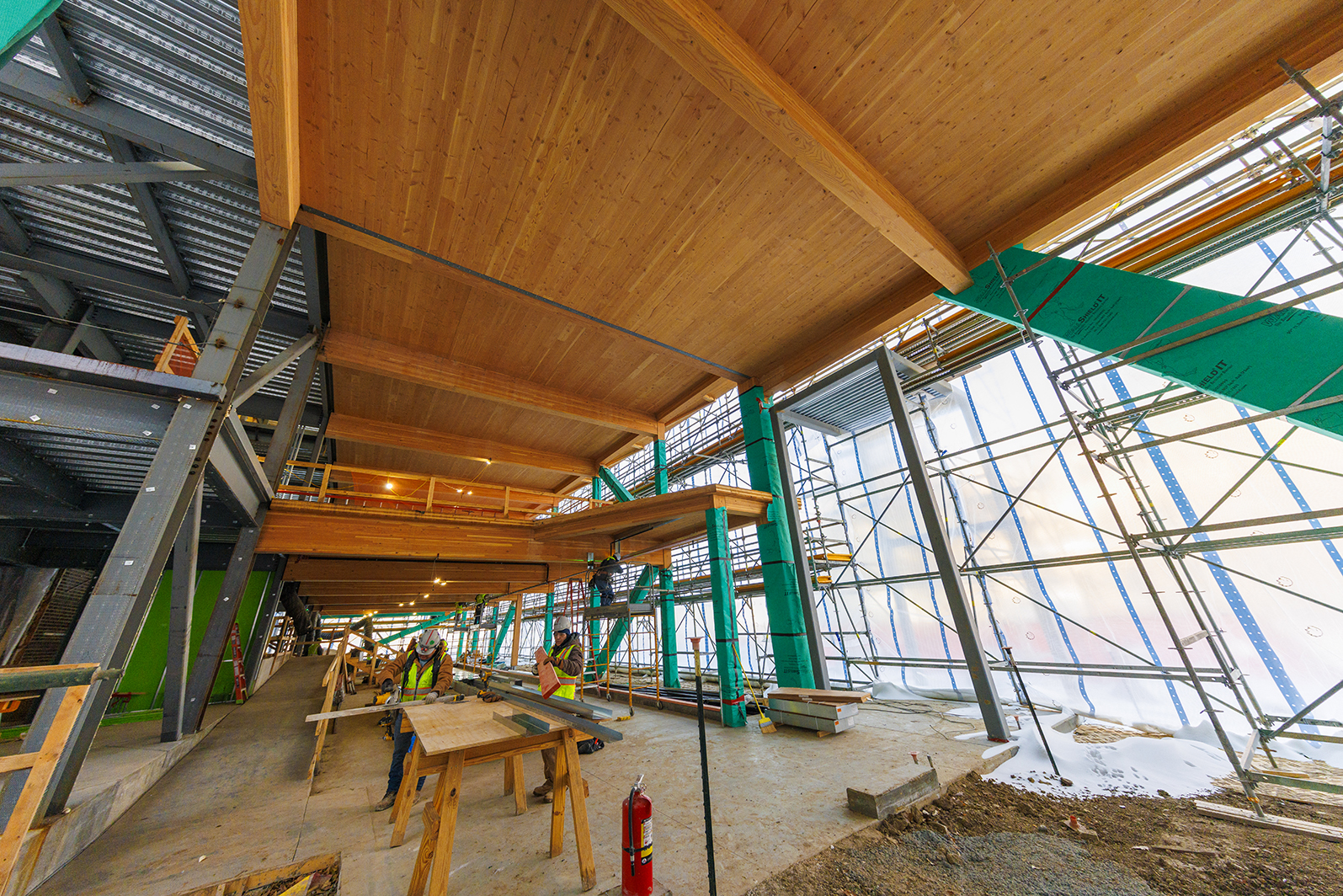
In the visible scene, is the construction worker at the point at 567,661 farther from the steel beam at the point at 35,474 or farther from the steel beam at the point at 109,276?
the steel beam at the point at 35,474

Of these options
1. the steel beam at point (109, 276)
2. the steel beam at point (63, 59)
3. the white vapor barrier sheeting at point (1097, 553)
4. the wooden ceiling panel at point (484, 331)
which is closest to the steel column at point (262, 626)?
the steel beam at point (109, 276)

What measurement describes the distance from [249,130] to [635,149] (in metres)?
4.48

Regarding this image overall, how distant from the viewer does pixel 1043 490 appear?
25.9 feet

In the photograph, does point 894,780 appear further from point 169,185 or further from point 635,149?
point 169,185

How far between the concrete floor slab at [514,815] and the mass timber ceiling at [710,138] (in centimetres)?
601

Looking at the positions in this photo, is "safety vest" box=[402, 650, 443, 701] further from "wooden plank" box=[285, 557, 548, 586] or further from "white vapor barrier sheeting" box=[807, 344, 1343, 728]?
"white vapor barrier sheeting" box=[807, 344, 1343, 728]

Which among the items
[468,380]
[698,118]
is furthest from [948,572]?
[468,380]

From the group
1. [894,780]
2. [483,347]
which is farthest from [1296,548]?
[483,347]

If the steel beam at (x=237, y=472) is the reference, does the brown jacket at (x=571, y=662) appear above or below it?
below

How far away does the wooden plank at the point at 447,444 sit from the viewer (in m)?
10.4

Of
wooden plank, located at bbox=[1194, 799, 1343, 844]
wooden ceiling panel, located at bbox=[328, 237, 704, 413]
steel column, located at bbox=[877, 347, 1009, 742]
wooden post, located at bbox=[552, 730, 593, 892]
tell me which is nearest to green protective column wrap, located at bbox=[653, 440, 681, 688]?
wooden ceiling panel, located at bbox=[328, 237, 704, 413]

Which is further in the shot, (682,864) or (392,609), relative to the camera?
(392,609)

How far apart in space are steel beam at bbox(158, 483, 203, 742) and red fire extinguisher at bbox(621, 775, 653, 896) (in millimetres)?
5850

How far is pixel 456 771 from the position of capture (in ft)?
8.85
